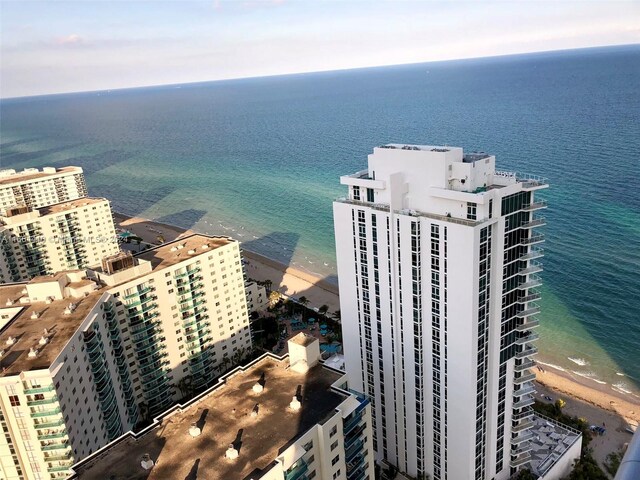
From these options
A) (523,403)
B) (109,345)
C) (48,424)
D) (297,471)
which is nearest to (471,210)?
(523,403)

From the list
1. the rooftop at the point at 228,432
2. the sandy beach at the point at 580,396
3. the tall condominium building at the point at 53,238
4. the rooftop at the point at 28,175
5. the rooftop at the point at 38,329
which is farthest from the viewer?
the rooftop at the point at 28,175

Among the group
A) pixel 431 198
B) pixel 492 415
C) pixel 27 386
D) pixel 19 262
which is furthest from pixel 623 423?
pixel 19 262

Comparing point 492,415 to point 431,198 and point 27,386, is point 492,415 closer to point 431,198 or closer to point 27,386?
point 431,198

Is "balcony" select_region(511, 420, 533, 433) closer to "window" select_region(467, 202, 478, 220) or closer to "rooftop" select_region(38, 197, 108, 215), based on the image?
"window" select_region(467, 202, 478, 220)

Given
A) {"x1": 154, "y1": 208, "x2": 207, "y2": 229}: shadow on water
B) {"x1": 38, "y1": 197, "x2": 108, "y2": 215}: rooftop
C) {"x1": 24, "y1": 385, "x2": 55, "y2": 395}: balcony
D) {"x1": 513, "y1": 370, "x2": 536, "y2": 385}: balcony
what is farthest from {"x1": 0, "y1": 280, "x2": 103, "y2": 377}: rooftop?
{"x1": 154, "y1": 208, "x2": 207, "y2": 229}: shadow on water

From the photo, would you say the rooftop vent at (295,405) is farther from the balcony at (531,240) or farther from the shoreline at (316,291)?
the shoreline at (316,291)

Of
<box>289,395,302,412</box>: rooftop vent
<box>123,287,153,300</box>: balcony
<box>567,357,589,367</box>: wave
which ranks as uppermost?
<box>123,287,153,300</box>: balcony

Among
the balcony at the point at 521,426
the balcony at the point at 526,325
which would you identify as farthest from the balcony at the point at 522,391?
the balcony at the point at 526,325
